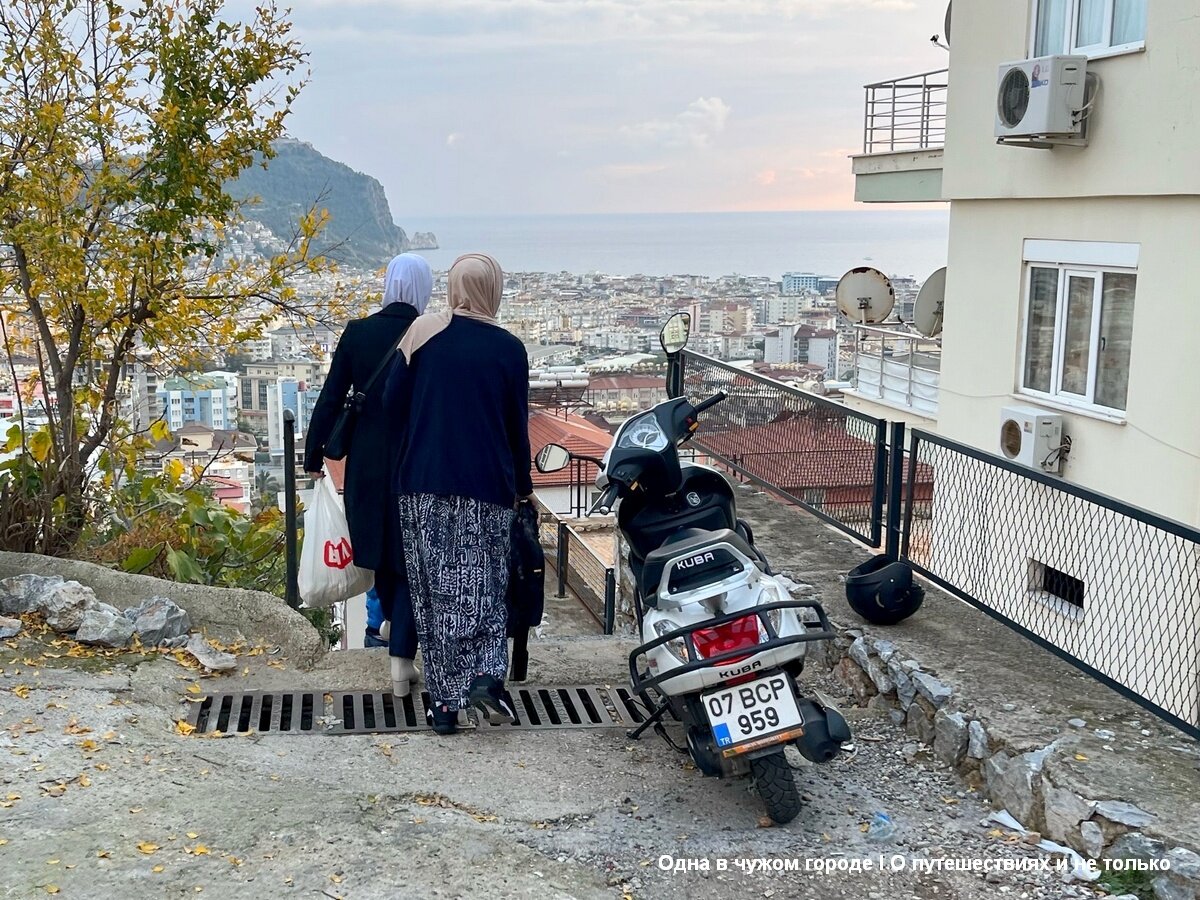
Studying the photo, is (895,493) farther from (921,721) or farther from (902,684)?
(921,721)

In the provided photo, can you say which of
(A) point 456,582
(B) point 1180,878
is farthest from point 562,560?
(B) point 1180,878

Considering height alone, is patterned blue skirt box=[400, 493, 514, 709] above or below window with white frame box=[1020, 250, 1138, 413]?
below

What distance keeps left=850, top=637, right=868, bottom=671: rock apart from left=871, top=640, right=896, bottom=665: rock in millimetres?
77

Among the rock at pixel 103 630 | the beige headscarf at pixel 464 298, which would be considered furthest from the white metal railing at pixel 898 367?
the rock at pixel 103 630

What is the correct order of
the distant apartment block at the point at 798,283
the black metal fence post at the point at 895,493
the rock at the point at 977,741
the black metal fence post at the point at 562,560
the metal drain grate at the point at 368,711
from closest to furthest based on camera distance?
the rock at the point at 977,741 → the metal drain grate at the point at 368,711 → the black metal fence post at the point at 895,493 → the black metal fence post at the point at 562,560 → the distant apartment block at the point at 798,283

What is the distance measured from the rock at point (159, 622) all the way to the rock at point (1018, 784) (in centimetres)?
363

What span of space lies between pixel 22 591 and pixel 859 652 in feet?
12.8

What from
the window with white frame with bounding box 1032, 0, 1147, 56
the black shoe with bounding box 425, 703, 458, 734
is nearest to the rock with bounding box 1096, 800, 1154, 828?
the black shoe with bounding box 425, 703, 458, 734

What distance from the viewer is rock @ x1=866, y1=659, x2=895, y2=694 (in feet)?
16.5

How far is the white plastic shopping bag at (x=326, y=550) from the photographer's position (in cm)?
510

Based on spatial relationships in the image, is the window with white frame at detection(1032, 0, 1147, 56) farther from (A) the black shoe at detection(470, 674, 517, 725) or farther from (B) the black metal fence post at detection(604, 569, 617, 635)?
(A) the black shoe at detection(470, 674, 517, 725)

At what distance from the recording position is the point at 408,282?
200 inches

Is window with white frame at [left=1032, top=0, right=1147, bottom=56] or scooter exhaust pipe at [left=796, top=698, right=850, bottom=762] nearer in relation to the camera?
scooter exhaust pipe at [left=796, top=698, right=850, bottom=762]

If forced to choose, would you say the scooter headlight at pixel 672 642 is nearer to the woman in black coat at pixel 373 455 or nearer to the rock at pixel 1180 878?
the woman in black coat at pixel 373 455
